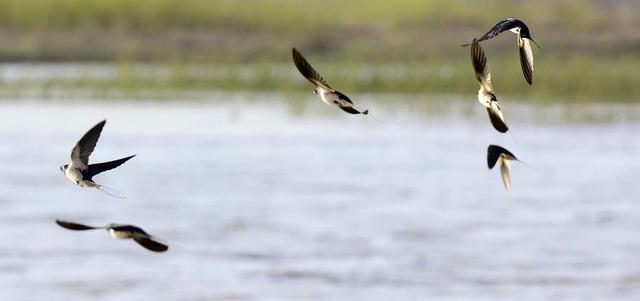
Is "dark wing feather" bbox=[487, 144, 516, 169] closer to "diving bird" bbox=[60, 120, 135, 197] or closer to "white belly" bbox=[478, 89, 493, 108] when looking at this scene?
"white belly" bbox=[478, 89, 493, 108]

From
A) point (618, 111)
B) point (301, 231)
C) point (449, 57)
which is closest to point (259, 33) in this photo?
point (449, 57)

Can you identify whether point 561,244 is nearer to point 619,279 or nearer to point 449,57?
point 619,279

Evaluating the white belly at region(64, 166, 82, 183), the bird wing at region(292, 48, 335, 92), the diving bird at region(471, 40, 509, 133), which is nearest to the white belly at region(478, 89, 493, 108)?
the diving bird at region(471, 40, 509, 133)

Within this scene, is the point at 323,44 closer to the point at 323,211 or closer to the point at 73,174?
the point at 323,211

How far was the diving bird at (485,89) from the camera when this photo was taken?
4.81 metres

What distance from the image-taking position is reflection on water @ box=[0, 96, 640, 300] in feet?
50.3

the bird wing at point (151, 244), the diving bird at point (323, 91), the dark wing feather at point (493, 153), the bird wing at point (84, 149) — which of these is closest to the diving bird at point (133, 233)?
the bird wing at point (151, 244)

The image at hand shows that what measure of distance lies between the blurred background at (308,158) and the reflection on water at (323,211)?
2.1 inches

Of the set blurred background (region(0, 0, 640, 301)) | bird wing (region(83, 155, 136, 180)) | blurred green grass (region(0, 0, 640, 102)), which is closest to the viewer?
bird wing (region(83, 155, 136, 180))

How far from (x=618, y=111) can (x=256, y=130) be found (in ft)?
26.4

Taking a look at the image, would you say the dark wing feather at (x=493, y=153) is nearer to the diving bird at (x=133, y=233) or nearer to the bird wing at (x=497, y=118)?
the bird wing at (x=497, y=118)

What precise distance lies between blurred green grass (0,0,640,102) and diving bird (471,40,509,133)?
31570mm

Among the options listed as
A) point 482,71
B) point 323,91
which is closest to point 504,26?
point 482,71

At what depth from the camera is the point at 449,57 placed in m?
48.7
